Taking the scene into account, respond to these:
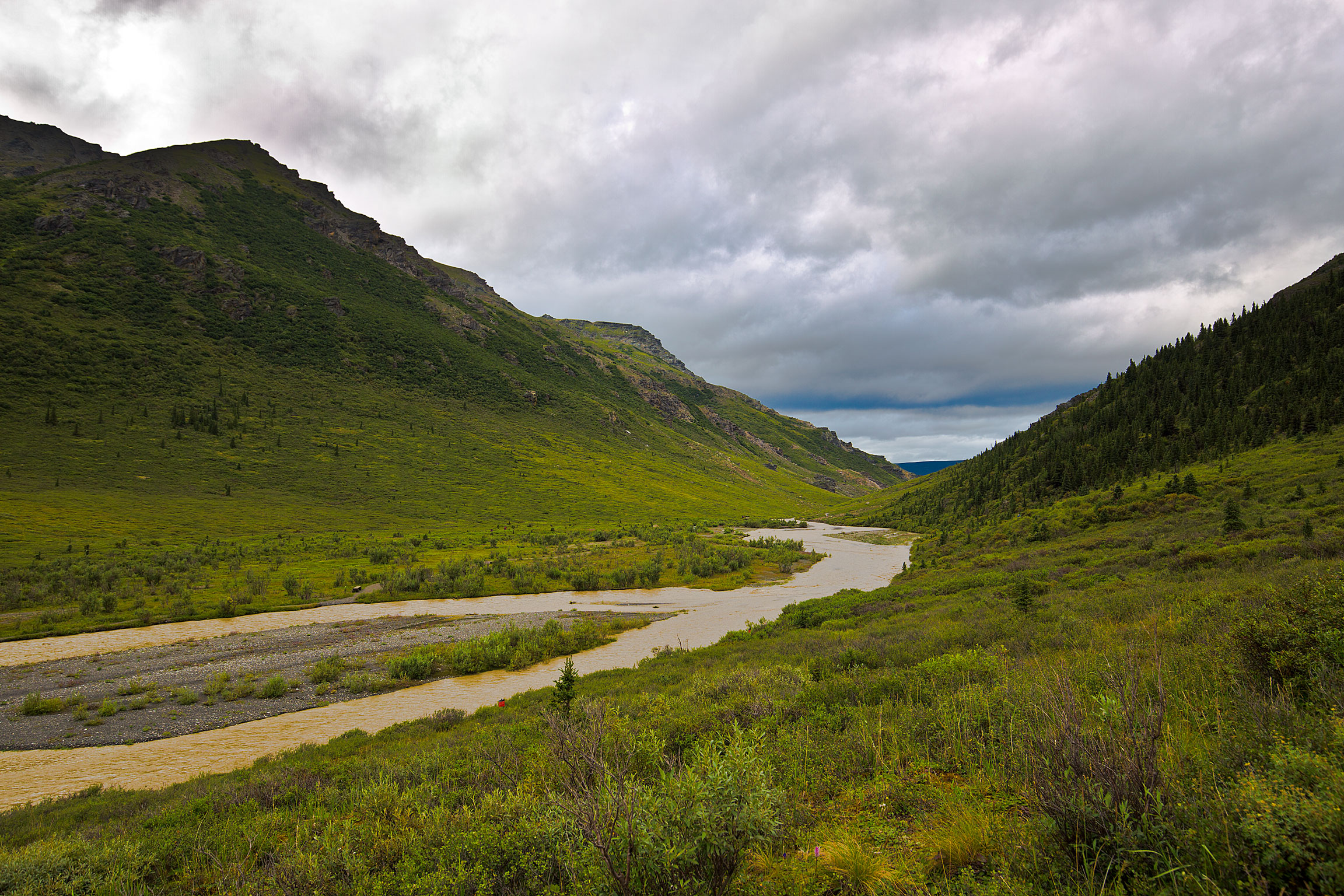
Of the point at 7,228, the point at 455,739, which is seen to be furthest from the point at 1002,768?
the point at 7,228

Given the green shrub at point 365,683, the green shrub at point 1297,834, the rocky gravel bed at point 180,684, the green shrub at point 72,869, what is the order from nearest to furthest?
the green shrub at point 1297,834
the green shrub at point 72,869
the rocky gravel bed at point 180,684
the green shrub at point 365,683

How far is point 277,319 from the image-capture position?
129375 mm

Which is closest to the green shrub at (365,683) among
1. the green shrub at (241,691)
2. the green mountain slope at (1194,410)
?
the green shrub at (241,691)

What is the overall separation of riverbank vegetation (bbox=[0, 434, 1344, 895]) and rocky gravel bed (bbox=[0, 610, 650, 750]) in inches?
255

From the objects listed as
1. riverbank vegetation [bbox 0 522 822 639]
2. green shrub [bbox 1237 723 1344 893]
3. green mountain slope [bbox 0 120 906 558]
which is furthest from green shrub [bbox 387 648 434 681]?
green mountain slope [bbox 0 120 906 558]

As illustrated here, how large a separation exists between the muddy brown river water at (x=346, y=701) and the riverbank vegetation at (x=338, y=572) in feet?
6.12

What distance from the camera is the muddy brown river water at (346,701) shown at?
544 inches

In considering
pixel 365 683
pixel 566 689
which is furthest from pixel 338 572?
pixel 566 689

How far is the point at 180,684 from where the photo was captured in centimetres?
2030

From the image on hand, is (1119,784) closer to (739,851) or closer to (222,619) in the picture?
(739,851)

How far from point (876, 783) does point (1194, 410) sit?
72.8 metres

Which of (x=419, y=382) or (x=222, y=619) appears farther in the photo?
(x=419, y=382)

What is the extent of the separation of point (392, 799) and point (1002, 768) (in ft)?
29.5

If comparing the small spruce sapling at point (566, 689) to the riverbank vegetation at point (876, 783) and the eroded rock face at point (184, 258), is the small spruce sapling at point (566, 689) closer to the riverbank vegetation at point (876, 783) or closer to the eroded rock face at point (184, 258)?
the riverbank vegetation at point (876, 783)
